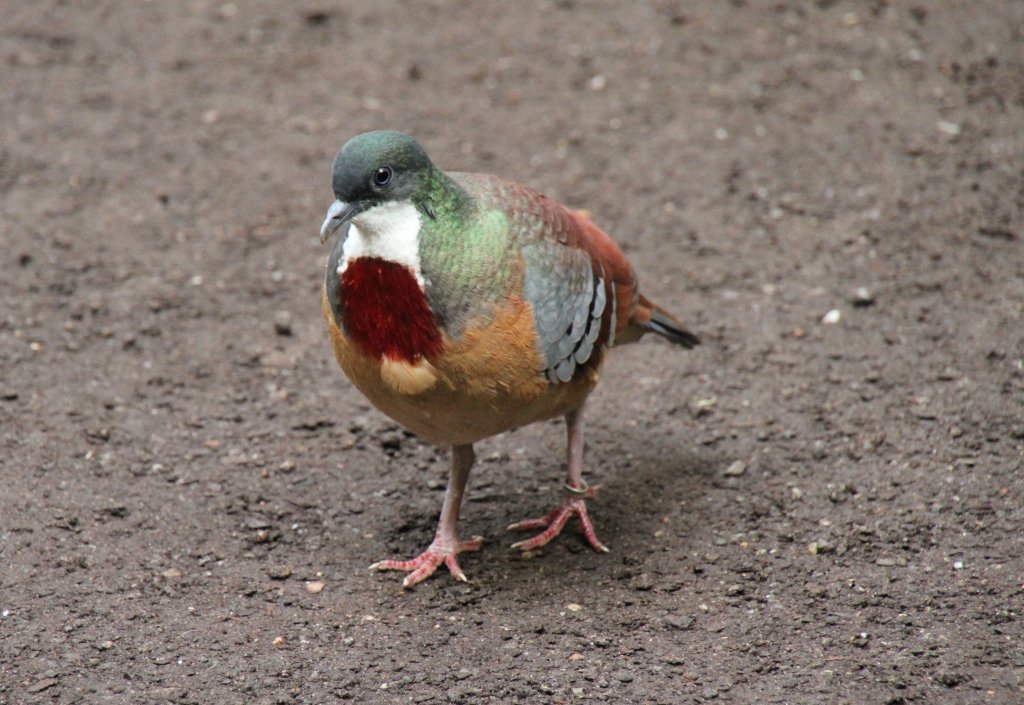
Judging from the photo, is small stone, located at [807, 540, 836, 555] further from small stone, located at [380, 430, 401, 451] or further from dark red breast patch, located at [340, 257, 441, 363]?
small stone, located at [380, 430, 401, 451]

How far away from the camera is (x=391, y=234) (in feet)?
12.1

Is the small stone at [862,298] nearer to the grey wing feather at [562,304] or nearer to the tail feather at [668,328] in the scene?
the tail feather at [668,328]

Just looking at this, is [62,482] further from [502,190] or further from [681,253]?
[681,253]

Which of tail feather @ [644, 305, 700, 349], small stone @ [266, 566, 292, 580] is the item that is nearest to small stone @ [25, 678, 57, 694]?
small stone @ [266, 566, 292, 580]

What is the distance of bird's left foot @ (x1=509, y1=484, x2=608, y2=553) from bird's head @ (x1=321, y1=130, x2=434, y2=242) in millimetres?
1384

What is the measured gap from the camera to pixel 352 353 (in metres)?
3.78

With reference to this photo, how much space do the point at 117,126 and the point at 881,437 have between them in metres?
4.55

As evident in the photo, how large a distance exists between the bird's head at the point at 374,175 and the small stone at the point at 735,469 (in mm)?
1749

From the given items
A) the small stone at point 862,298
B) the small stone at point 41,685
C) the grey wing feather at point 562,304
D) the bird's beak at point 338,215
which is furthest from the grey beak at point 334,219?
the small stone at point 862,298

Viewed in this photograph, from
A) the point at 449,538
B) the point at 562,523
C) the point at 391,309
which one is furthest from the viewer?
the point at 562,523

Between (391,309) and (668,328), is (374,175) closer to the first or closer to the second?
(391,309)

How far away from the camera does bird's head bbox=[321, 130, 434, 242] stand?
3.58m

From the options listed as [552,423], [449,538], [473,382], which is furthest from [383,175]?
[552,423]

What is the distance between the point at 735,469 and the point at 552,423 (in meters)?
0.86
